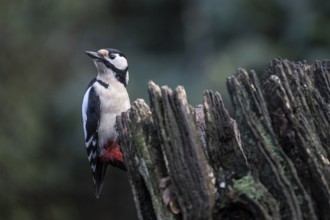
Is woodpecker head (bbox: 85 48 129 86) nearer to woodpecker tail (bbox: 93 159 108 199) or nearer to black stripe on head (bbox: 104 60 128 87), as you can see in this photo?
black stripe on head (bbox: 104 60 128 87)

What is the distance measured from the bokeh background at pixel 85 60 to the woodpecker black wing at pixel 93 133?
336cm

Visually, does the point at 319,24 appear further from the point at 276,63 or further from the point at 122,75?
the point at 276,63

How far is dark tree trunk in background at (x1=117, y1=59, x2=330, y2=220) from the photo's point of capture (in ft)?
13.8

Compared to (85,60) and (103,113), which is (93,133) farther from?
(85,60)

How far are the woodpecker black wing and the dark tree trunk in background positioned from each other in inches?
117

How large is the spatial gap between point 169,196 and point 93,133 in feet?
10.6

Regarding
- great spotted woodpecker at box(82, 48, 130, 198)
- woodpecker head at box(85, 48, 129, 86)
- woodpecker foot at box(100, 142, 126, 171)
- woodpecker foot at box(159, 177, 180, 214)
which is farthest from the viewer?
woodpecker head at box(85, 48, 129, 86)

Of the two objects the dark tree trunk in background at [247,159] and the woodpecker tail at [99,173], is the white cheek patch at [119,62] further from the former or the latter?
the dark tree trunk in background at [247,159]

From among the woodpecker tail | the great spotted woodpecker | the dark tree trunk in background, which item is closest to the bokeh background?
the great spotted woodpecker

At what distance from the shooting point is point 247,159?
4.46 m

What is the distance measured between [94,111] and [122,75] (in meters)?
0.46

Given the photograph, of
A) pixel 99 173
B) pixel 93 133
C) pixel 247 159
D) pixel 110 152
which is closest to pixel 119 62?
pixel 93 133

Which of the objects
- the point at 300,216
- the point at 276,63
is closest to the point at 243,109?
the point at 276,63

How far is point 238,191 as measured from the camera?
4199 millimetres
